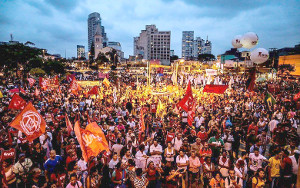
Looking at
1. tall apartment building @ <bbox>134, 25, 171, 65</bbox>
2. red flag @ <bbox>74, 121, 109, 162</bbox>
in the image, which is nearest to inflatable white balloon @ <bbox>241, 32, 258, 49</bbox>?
red flag @ <bbox>74, 121, 109, 162</bbox>

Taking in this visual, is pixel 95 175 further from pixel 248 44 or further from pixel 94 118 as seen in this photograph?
pixel 248 44

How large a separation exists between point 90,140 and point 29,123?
2.63m

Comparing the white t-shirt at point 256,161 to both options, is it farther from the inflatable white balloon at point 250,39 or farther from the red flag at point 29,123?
the inflatable white balloon at point 250,39

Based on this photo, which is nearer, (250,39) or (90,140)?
(90,140)

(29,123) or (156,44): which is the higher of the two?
(156,44)

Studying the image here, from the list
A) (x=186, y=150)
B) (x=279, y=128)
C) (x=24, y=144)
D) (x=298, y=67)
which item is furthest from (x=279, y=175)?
(x=298, y=67)

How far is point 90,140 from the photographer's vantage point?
5.09 metres

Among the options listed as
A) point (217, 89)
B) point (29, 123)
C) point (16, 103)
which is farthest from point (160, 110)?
point (29, 123)

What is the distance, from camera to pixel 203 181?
20.3ft

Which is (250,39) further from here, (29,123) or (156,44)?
(156,44)

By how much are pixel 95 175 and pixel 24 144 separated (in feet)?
11.3

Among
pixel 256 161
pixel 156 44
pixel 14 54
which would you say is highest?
pixel 156 44

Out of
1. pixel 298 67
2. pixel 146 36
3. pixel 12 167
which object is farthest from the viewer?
pixel 146 36

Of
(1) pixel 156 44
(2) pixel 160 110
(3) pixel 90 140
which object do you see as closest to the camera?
(3) pixel 90 140
